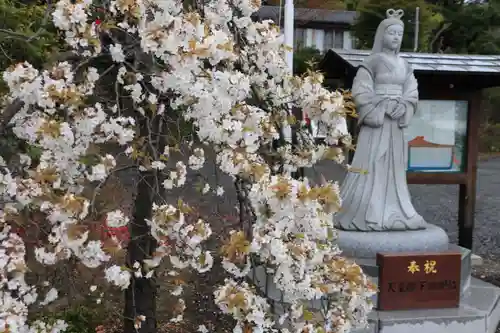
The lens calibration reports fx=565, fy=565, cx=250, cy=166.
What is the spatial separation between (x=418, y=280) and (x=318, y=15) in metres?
18.2

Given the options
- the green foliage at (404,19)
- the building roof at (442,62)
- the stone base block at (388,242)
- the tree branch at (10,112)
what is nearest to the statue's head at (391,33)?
the building roof at (442,62)

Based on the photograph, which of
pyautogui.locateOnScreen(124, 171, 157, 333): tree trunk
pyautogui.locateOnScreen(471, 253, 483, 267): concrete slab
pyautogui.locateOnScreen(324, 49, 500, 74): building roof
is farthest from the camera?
pyautogui.locateOnScreen(471, 253, 483, 267): concrete slab

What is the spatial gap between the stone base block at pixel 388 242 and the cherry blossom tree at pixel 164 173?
1763 mm

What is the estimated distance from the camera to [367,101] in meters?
4.48

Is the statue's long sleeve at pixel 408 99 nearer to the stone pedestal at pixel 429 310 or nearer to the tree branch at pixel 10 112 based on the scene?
the stone pedestal at pixel 429 310

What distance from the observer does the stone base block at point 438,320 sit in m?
3.60

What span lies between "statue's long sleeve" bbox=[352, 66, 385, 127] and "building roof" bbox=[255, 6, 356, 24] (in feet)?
35.5

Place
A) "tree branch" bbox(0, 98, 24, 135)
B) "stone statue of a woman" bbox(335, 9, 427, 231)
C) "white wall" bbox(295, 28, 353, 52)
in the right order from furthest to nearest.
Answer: "white wall" bbox(295, 28, 353, 52) < "stone statue of a woman" bbox(335, 9, 427, 231) < "tree branch" bbox(0, 98, 24, 135)

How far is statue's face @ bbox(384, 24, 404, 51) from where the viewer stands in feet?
14.7

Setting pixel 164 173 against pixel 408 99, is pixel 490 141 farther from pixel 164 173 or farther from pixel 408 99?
pixel 164 173

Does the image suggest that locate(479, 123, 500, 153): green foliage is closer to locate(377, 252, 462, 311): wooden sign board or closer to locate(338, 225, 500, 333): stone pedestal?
locate(338, 225, 500, 333): stone pedestal

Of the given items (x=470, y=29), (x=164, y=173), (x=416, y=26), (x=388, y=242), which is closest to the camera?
(x=164, y=173)

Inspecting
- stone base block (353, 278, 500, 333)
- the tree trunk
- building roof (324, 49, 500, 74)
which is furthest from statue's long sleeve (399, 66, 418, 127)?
the tree trunk

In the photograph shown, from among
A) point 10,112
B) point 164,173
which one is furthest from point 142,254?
point 10,112
